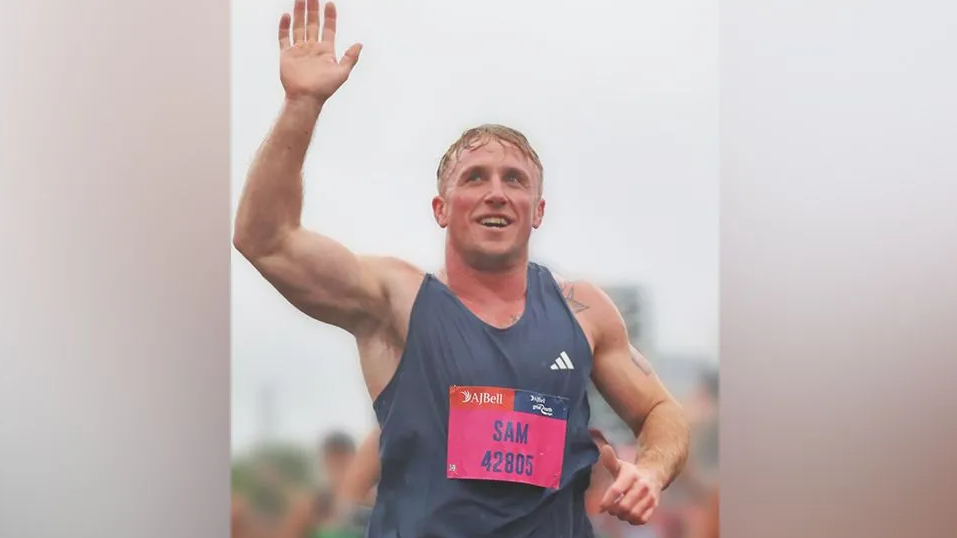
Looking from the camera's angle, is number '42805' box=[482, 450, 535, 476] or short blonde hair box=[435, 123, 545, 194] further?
short blonde hair box=[435, 123, 545, 194]

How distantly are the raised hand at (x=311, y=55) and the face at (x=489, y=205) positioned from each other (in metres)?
0.27

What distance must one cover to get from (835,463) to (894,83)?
28.4 inches

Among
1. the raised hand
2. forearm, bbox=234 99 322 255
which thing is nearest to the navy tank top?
forearm, bbox=234 99 322 255

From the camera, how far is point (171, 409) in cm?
170

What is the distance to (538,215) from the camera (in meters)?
1.68

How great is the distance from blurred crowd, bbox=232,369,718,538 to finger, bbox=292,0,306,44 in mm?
717

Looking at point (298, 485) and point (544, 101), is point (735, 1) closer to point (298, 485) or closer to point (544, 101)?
point (544, 101)

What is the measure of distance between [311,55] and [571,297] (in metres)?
0.64

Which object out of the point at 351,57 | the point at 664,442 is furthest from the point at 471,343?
the point at 351,57

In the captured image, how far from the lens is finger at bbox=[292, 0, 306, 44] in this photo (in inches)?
65.7

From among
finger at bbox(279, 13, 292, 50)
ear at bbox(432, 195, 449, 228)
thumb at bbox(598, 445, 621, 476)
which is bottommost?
thumb at bbox(598, 445, 621, 476)

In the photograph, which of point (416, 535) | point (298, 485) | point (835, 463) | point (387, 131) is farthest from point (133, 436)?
point (835, 463)

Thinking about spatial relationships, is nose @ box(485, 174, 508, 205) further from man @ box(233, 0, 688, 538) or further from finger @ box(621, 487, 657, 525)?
finger @ box(621, 487, 657, 525)

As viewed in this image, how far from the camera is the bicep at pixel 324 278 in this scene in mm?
1612
